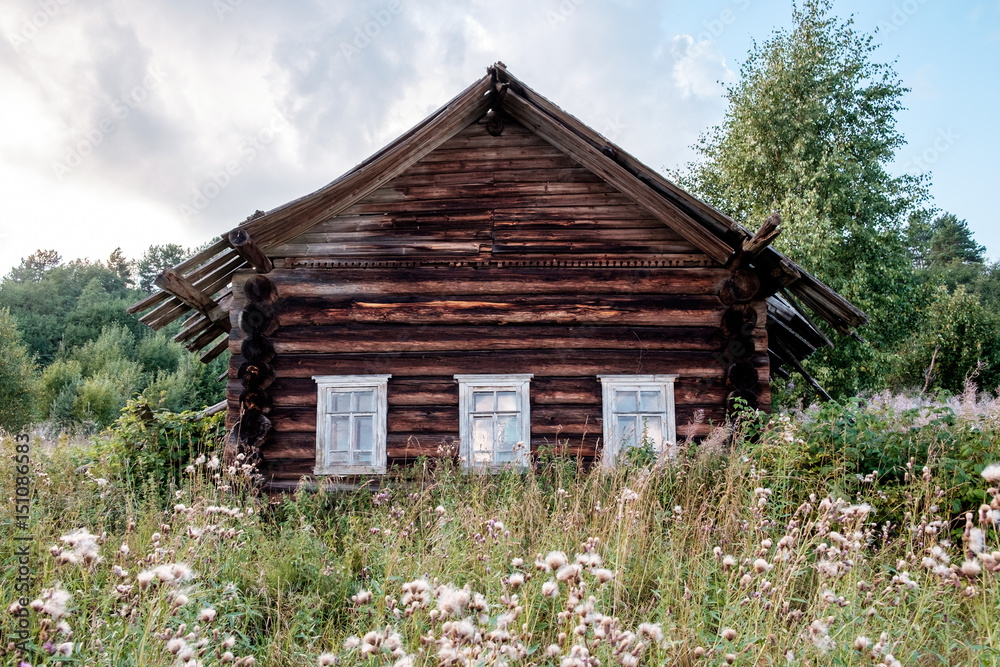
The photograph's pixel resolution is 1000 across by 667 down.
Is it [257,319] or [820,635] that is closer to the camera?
[820,635]

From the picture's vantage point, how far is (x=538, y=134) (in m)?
8.47

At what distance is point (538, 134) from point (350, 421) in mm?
4690

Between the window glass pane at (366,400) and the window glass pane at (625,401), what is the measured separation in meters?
3.18

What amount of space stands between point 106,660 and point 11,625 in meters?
0.93

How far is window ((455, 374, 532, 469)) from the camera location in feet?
25.4

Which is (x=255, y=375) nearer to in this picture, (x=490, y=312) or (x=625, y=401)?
(x=490, y=312)

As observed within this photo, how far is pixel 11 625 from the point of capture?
9.85ft

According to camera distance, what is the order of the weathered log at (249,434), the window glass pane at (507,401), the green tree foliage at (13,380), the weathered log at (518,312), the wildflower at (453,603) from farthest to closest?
1. the green tree foliage at (13,380)
2. the weathered log at (518,312)
3. the window glass pane at (507,401)
4. the weathered log at (249,434)
5. the wildflower at (453,603)

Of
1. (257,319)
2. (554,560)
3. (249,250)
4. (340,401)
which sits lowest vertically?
(554,560)

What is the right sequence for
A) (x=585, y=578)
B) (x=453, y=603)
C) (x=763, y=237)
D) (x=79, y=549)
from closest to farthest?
1. (x=453, y=603)
2. (x=79, y=549)
3. (x=585, y=578)
4. (x=763, y=237)

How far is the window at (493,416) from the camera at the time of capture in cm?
773

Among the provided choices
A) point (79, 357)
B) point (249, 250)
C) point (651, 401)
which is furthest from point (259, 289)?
point (79, 357)

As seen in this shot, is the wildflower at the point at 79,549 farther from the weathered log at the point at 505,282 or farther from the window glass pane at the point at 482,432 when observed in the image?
the weathered log at the point at 505,282

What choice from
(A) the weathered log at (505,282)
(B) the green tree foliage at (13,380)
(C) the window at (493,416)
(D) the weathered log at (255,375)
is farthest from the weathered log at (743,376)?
(B) the green tree foliage at (13,380)
